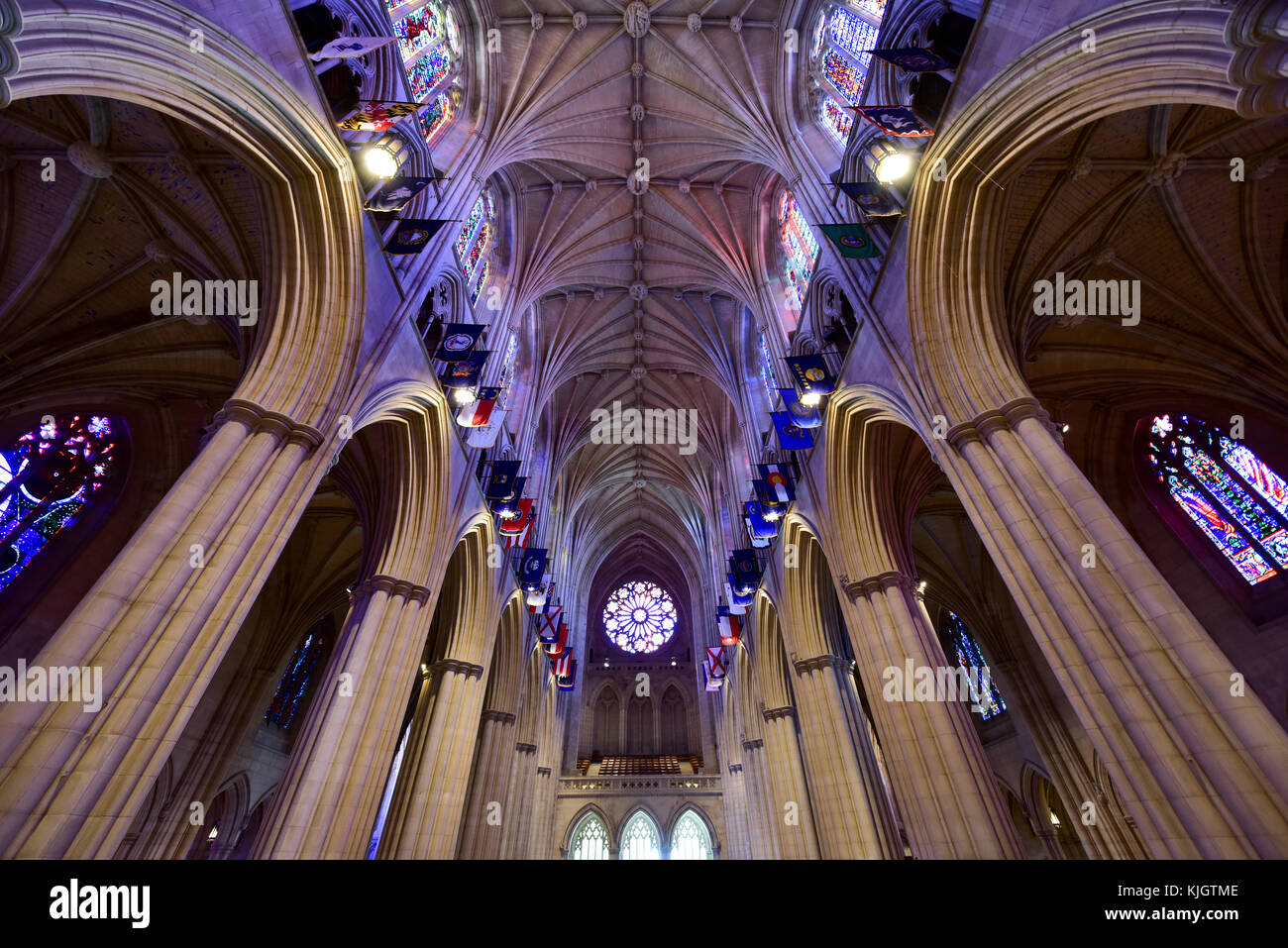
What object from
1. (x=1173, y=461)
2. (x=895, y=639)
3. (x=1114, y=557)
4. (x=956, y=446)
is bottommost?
(x=1114, y=557)

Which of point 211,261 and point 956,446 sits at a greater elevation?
point 211,261

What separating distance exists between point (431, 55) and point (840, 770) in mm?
16825

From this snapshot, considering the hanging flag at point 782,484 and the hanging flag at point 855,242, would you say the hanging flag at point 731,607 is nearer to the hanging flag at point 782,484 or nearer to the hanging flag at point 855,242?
the hanging flag at point 782,484

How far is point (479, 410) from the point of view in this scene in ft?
36.9

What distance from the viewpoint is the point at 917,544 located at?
16453mm

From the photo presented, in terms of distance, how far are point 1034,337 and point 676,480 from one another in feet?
55.3

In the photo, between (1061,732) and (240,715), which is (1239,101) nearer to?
(1061,732)

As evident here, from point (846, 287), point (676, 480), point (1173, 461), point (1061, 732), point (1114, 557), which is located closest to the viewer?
point (1114, 557)

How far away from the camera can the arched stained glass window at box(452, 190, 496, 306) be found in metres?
12.8

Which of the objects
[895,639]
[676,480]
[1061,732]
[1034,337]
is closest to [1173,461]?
[1034,337]

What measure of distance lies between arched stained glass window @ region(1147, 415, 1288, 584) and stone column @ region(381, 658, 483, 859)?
51.9 feet

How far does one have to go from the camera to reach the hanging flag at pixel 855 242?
860cm

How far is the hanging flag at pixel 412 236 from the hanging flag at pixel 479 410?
3289 millimetres

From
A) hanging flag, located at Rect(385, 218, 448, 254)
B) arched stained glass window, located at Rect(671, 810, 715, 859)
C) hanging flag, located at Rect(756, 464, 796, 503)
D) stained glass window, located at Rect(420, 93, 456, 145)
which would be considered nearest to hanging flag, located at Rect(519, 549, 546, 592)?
hanging flag, located at Rect(756, 464, 796, 503)
